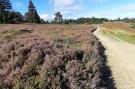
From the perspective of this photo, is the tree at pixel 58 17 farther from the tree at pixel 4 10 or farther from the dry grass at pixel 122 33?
the dry grass at pixel 122 33

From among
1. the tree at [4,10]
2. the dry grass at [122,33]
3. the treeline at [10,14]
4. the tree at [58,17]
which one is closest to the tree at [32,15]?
the treeline at [10,14]

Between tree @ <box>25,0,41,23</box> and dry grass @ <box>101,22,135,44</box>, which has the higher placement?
tree @ <box>25,0,41,23</box>

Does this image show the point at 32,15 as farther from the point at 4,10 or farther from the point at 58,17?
the point at 58,17

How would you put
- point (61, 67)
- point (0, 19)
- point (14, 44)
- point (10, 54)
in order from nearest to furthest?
point (61, 67), point (10, 54), point (14, 44), point (0, 19)

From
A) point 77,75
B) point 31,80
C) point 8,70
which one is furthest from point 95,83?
point 8,70

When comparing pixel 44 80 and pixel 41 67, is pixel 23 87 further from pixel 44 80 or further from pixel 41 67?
pixel 41 67

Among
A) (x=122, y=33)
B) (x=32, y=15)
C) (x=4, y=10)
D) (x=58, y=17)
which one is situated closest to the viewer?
(x=122, y=33)

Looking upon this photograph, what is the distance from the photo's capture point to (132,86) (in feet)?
36.2

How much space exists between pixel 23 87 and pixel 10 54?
3866 mm

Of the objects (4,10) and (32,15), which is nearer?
(4,10)

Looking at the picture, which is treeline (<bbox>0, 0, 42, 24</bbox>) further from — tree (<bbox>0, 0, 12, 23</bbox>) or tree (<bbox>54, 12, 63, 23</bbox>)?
tree (<bbox>54, 12, 63, 23</bbox>)

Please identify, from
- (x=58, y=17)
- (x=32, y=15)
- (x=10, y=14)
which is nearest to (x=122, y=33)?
(x=10, y=14)

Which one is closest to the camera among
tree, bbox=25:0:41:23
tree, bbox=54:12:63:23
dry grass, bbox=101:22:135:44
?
dry grass, bbox=101:22:135:44

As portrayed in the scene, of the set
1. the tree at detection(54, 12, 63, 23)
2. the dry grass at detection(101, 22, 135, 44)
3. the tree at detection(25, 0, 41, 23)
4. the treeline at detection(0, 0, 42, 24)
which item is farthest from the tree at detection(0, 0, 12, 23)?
the tree at detection(54, 12, 63, 23)
